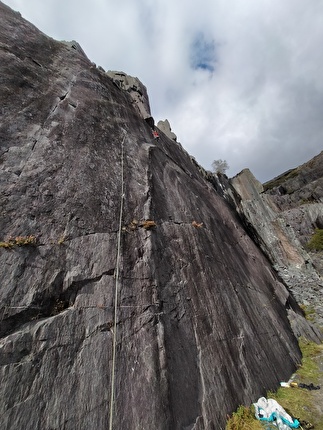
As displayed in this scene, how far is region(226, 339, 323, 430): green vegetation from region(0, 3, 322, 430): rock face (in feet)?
1.33

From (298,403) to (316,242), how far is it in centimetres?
3450

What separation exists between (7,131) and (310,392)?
1560 centimetres

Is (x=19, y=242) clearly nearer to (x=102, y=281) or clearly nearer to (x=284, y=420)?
(x=102, y=281)

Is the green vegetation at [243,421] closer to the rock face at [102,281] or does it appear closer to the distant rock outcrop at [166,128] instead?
the rock face at [102,281]

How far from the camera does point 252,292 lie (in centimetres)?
1360

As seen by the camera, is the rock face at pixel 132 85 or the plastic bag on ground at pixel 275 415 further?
the rock face at pixel 132 85

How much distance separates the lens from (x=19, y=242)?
6.71 m

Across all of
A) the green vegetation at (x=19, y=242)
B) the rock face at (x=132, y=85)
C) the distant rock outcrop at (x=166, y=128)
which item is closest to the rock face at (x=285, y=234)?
the distant rock outcrop at (x=166, y=128)

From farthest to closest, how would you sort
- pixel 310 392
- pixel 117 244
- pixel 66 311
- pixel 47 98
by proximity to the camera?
pixel 47 98
pixel 310 392
pixel 117 244
pixel 66 311

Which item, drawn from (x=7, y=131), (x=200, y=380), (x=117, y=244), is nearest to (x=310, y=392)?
(x=200, y=380)

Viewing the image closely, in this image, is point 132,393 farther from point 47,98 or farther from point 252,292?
point 47,98

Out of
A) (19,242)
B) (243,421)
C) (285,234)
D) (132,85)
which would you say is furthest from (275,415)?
(132,85)

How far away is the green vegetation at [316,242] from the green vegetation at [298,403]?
27409 millimetres

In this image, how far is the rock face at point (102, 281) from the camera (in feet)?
18.7
